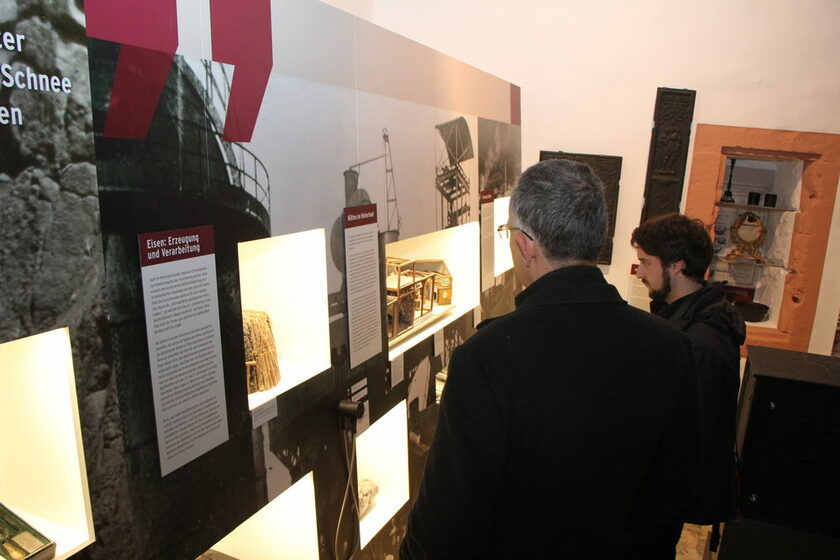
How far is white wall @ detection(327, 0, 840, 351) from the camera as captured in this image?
4492 mm

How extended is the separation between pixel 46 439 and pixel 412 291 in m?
1.83

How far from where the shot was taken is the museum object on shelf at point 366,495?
2.71 meters

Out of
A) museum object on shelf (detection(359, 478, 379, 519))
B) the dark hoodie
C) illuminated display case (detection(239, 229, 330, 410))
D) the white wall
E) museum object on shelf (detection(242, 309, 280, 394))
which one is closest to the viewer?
museum object on shelf (detection(242, 309, 280, 394))

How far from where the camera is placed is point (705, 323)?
7.81 feet

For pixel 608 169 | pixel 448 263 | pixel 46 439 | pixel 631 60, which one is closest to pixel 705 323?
pixel 448 263

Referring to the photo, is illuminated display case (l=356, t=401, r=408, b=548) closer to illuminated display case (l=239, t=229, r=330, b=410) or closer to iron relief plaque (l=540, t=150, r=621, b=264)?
illuminated display case (l=239, t=229, r=330, b=410)

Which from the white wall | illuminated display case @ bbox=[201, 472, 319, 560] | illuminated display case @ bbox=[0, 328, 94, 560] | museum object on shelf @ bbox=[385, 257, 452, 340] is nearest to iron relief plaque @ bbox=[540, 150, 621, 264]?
the white wall

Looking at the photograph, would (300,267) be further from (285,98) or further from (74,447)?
(74,447)

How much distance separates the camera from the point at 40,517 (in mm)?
1315

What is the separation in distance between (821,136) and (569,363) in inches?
181

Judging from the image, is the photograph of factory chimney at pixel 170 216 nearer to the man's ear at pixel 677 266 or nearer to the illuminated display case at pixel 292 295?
the illuminated display case at pixel 292 295

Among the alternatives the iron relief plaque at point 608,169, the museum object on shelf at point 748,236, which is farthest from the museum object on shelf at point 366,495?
the museum object on shelf at point 748,236

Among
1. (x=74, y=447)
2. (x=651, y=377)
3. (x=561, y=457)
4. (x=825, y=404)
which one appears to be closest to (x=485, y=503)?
(x=561, y=457)

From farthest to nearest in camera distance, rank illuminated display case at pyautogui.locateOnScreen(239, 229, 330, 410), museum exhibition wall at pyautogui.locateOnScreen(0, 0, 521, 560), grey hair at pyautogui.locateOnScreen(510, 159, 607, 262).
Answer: illuminated display case at pyautogui.locateOnScreen(239, 229, 330, 410)
grey hair at pyautogui.locateOnScreen(510, 159, 607, 262)
museum exhibition wall at pyautogui.locateOnScreen(0, 0, 521, 560)
